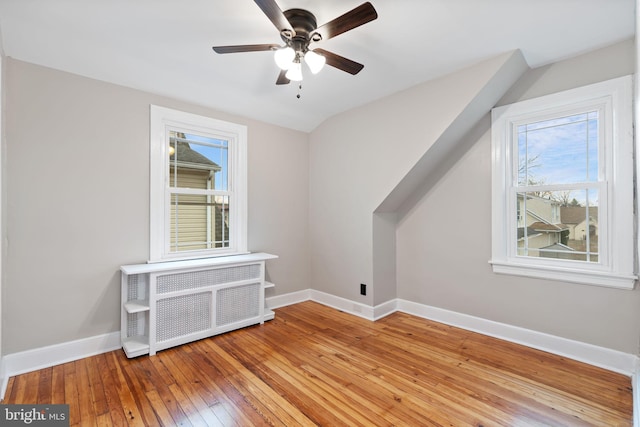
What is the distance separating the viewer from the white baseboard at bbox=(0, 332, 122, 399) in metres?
2.23

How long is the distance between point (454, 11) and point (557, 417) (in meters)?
2.65

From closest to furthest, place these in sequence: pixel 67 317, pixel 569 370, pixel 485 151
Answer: pixel 569 370 < pixel 67 317 < pixel 485 151

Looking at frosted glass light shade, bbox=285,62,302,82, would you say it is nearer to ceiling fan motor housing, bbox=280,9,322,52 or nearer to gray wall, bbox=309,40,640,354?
ceiling fan motor housing, bbox=280,9,322,52

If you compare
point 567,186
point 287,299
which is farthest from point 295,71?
point 287,299

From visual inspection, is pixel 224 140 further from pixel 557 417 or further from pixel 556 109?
pixel 557 417

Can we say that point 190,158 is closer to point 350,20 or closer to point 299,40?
point 299,40

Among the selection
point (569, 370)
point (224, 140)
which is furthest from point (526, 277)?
point (224, 140)

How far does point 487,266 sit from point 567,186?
990mm

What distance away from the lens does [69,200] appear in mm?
2502

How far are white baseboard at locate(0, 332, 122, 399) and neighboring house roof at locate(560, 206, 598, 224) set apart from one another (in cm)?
415

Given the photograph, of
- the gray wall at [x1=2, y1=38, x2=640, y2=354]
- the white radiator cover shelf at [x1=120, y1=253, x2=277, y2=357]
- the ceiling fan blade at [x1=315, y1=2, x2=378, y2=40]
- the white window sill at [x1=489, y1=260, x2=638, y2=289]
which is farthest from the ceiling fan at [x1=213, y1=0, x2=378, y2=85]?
the white window sill at [x1=489, y1=260, x2=638, y2=289]

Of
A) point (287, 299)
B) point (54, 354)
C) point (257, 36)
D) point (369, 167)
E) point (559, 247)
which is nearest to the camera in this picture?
point (257, 36)

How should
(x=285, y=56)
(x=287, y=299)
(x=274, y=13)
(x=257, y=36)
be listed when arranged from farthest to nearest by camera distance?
(x=287, y=299) < (x=257, y=36) < (x=285, y=56) < (x=274, y=13)

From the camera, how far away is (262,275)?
3.32 metres
